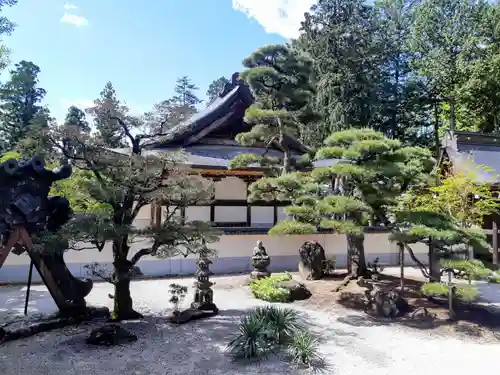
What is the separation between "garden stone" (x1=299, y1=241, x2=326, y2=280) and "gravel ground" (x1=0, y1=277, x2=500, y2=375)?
309 cm

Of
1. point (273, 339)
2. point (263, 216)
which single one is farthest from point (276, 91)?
point (273, 339)

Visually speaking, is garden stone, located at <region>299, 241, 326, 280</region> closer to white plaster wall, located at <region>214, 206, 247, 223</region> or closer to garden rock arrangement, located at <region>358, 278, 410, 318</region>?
garden rock arrangement, located at <region>358, 278, 410, 318</region>

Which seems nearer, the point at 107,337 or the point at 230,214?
the point at 107,337

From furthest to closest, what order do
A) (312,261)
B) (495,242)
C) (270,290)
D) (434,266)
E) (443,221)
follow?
(495,242) → (312,261) → (270,290) → (434,266) → (443,221)

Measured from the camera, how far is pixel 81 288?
22.7 ft

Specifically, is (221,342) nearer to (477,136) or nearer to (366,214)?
(366,214)

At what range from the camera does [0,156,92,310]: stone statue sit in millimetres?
6180

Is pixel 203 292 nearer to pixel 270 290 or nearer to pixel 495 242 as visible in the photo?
pixel 270 290

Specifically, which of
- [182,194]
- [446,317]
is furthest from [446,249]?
[182,194]

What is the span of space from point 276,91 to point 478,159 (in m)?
9.03

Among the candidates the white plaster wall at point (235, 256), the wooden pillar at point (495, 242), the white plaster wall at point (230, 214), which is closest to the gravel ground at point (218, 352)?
the white plaster wall at point (235, 256)

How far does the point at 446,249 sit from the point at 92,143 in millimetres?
7060

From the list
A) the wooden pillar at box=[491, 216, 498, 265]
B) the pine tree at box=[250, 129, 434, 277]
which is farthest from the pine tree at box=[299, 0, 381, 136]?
the pine tree at box=[250, 129, 434, 277]

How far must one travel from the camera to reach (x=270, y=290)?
894cm
